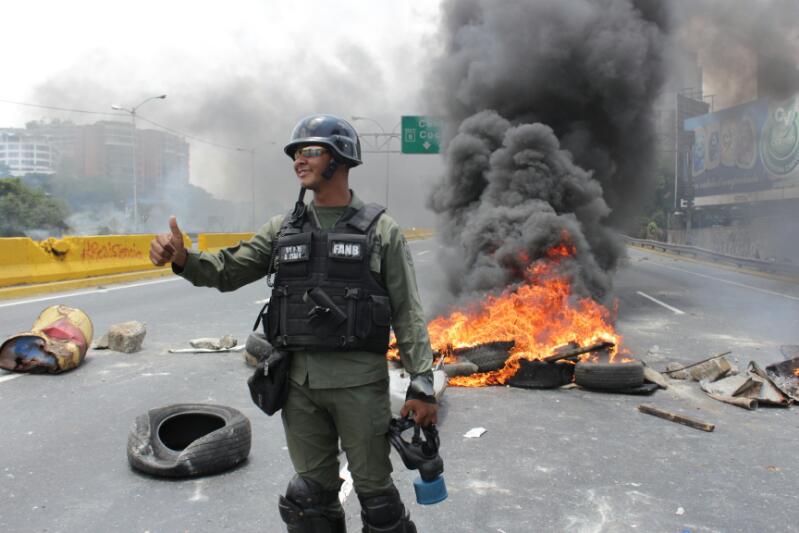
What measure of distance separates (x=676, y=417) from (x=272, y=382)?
383 cm

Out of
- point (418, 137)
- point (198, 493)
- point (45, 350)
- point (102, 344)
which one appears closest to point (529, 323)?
point (198, 493)

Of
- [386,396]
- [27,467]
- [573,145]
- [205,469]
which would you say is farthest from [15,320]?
[573,145]

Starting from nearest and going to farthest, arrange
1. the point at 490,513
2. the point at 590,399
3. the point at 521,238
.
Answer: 1. the point at 490,513
2. the point at 590,399
3. the point at 521,238

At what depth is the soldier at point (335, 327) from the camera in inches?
96.7

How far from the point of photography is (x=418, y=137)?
27.9m

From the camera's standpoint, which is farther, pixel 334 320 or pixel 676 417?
pixel 676 417

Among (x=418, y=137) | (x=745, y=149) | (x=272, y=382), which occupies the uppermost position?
(x=745, y=149)

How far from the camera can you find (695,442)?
15.5ft

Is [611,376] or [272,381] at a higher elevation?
[272,381]

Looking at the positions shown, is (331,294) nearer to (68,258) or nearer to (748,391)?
(748,391)

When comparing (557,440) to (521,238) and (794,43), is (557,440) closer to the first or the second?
(521,238)

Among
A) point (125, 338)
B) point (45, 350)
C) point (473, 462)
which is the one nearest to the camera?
point (473, 462)

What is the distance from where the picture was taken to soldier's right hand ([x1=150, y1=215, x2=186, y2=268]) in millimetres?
2510

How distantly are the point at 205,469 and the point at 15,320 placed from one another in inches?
267
